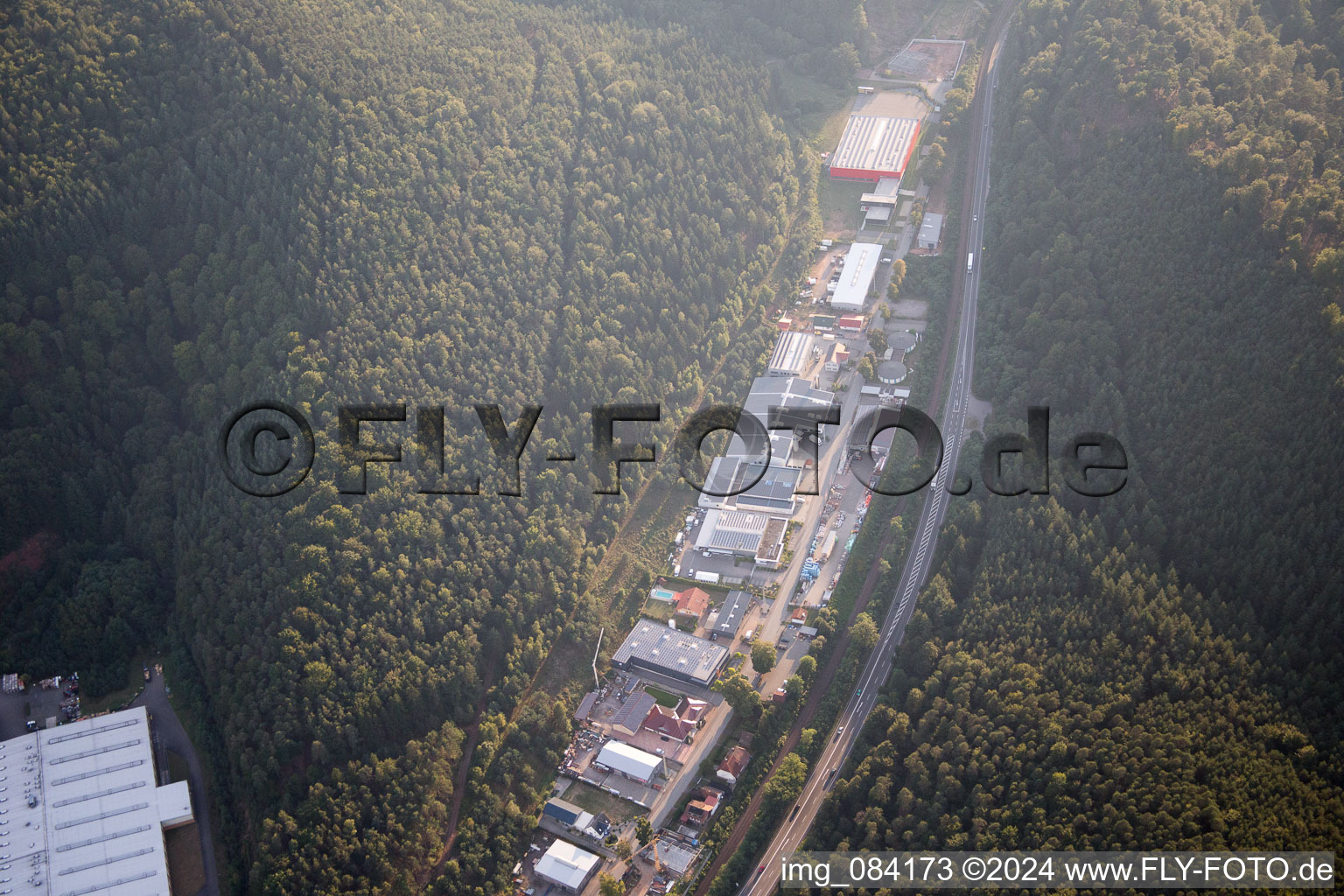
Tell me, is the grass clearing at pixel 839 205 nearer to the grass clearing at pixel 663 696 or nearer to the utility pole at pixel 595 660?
the utility pole at pixel 595 660

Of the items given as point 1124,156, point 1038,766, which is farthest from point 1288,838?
point 1124,156

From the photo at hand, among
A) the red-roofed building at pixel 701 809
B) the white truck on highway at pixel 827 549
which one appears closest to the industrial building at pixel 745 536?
the white truck on highway at pixel 827 549

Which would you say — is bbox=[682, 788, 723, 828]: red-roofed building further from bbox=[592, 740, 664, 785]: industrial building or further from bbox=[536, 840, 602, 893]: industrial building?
bbox=[536, 840, 602, 893]: industrial building

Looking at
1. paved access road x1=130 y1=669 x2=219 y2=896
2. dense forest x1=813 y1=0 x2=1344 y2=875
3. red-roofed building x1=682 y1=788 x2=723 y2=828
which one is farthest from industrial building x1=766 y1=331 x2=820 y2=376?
paved access road x1=130 y1=669 x2=219 y2=896

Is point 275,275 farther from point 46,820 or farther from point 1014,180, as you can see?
point 1014,180

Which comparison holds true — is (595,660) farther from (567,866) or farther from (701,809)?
(567,866)

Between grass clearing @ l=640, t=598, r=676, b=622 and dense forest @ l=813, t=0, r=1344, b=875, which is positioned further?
grass clearing @ l=640, t=598, r=676, b=622
